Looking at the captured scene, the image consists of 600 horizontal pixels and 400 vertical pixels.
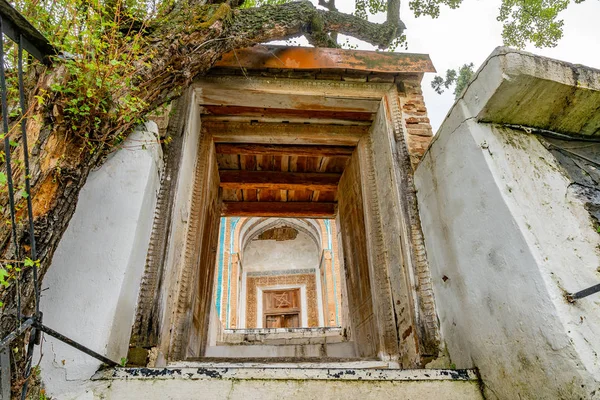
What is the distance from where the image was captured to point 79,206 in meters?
2.12

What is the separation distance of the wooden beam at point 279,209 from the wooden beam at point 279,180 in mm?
765

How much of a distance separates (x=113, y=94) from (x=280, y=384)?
1.84 m

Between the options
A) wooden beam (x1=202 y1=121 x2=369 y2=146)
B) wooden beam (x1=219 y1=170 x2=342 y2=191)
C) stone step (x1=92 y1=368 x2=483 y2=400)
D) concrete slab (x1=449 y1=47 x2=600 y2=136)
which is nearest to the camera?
stone step (x1=92 y1=368 x2=483 y2=400)

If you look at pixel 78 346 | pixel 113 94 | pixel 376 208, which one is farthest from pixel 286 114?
pixel 78 346

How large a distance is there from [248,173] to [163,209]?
2.26 m

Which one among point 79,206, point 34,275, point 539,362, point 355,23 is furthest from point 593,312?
point 355,23

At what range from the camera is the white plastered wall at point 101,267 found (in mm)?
1757

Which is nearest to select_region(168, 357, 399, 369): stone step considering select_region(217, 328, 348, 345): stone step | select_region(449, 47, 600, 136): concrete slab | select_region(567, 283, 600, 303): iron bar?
select_region(567, 283, 600, 303): iron bar

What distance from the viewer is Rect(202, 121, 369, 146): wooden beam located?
3.68m

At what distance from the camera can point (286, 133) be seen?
147 inches

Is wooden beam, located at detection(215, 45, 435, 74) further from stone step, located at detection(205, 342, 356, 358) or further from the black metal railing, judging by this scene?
stone step, located at detection(205, 342, 356, 358)

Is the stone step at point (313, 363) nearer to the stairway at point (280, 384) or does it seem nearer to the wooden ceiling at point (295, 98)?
the stairway at point (280, 384)

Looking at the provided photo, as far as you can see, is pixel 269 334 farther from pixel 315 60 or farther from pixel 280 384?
pixel 315 60

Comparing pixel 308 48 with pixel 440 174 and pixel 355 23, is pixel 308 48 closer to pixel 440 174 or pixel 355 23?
pixel 355 23
